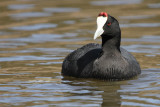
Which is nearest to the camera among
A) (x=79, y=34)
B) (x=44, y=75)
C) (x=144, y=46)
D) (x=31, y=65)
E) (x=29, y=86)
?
(x=29, y=86)

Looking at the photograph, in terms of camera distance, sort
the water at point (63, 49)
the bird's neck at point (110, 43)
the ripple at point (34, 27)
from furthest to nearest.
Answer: the ripple at point (34, 27)
the bird's neck at point (110, 43)
the water at point (63, 49)

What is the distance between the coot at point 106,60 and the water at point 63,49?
0.12 m

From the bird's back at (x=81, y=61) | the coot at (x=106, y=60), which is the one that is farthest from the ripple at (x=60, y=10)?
the coot at (x=106, y=60)

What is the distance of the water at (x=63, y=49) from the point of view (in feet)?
22.7

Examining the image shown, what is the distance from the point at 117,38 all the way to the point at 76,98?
1.49m

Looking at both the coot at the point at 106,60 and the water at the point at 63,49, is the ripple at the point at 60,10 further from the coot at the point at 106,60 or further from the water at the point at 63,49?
the coot at the point at 106,60

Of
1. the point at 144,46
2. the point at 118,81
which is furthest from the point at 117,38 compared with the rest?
the point at 144,46

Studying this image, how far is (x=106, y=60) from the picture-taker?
25.9ft

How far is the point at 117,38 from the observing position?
7.97 m

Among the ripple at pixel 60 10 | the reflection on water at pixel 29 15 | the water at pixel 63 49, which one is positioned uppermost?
the ripple at pixel 60 10

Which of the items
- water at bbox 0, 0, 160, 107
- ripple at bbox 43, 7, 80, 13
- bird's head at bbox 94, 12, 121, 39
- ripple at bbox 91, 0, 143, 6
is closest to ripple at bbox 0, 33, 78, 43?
water at bbox 0, 0, 160, 107

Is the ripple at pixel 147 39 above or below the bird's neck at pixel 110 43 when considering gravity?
below

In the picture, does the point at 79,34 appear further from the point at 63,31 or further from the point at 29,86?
the point at 29,86

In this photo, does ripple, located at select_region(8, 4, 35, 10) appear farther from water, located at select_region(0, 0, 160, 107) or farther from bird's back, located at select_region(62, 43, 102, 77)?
bird's back, located at select_region(62, 43, 102, 77)
